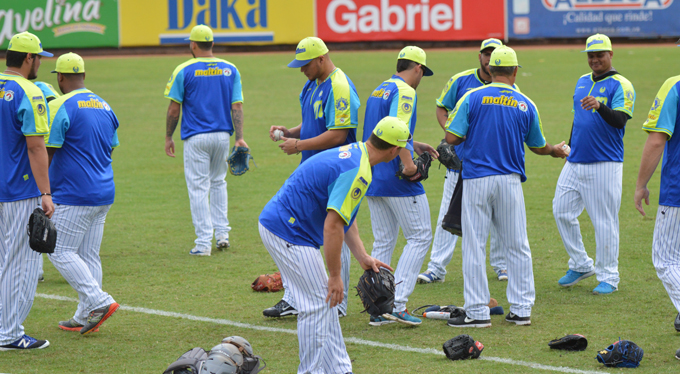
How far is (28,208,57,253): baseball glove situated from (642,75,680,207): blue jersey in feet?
15.2

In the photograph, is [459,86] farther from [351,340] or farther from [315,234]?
[315,234]

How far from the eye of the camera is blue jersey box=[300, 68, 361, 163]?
21.3 feet

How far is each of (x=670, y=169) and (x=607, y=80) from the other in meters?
1.96

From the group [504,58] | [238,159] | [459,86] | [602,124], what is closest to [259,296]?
[238,159]

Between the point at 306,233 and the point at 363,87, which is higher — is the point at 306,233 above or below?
below

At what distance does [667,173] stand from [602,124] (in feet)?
5.51

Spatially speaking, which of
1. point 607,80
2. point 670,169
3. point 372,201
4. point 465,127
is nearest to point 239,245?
point 372,201

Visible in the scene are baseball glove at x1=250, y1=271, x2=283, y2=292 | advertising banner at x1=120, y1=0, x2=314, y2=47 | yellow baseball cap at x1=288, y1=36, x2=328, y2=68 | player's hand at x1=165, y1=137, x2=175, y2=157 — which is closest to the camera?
yellow baseball cap at x1=288, y1=36, x2=328, y2=68

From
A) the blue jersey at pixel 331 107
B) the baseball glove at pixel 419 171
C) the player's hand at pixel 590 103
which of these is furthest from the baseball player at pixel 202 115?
the player's hand at pixel 590 103

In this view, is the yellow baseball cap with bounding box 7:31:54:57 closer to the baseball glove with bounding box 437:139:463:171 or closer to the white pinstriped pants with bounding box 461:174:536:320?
the white pinstriped pants with bounding box 461:174:536:320

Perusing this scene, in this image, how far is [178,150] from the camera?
53.2 ft

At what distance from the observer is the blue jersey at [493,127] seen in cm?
621

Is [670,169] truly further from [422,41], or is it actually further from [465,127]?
[422,41]

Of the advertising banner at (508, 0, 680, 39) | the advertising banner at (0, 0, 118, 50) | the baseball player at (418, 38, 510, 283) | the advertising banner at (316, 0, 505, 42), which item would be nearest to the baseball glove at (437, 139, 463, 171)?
the baseball player at (418, 38, 510, 283)
